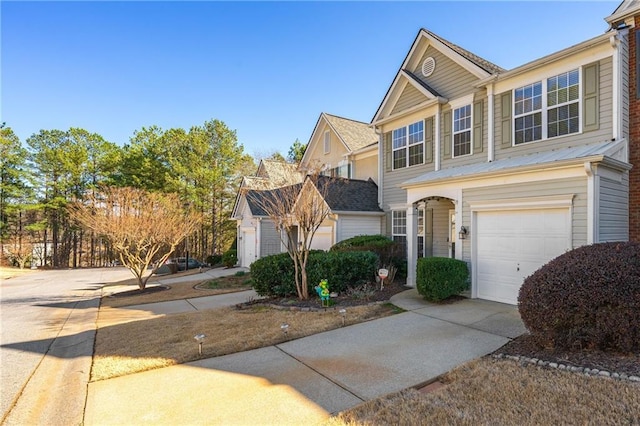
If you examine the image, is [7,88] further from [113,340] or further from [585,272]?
[585,272]

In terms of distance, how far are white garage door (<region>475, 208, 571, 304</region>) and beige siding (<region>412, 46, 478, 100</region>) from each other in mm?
5099

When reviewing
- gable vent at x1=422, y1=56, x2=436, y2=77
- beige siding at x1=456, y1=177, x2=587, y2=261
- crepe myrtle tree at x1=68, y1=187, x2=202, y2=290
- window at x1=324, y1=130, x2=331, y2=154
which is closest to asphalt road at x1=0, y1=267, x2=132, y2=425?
crepe myrtle tree at x1=68, y1=187, x2=202, y2=290

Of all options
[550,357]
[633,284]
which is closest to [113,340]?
[550,357]

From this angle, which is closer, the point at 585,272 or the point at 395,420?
the point at 395,420

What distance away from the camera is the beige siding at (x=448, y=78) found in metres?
11.2

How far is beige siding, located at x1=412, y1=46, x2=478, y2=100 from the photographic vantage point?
11.2 m

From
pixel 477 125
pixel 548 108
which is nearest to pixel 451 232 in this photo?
pixel 477 125

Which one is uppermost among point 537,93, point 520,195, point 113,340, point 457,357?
point 537,93

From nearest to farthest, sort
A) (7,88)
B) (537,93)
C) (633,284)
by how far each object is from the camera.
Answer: (633,284), (537,93), (7,88)

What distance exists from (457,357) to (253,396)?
3.02m

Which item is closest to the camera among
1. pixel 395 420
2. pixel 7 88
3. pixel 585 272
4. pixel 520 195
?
pixel 395 420

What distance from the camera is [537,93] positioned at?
Answer: 30.5 ft

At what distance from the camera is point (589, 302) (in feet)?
14.7

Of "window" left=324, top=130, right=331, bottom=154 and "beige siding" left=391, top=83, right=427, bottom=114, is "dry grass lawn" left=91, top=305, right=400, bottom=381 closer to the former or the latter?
"beige siding" left=391, top=83, right=427, bottom=114
